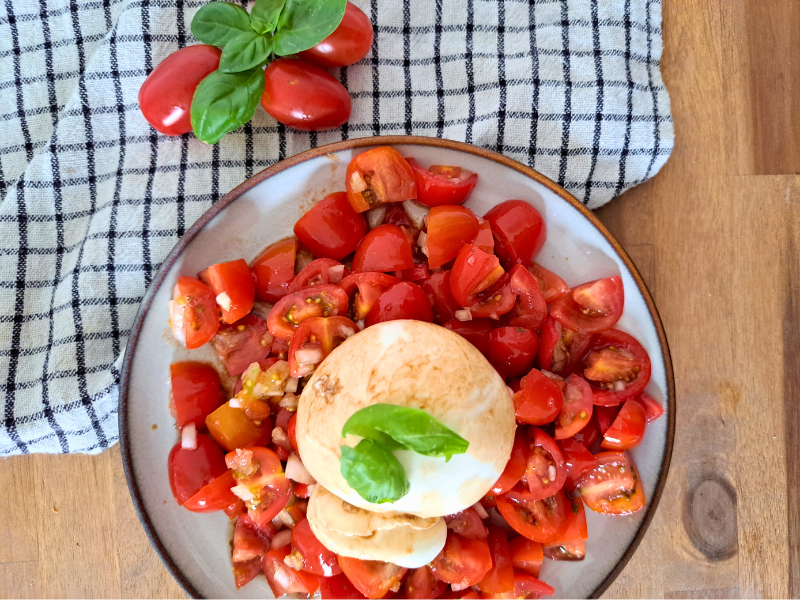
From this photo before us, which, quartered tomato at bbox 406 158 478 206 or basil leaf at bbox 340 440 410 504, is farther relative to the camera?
quartered tomato at bbox 406 158 478 206

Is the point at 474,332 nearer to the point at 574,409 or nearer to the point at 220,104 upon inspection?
the point at 574,409

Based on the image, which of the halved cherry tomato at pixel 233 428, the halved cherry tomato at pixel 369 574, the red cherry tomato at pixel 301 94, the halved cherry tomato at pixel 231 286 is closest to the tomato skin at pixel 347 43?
the red cherry tomato at pixel 301 94

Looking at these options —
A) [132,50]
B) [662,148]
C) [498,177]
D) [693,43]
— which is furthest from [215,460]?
[693,43]

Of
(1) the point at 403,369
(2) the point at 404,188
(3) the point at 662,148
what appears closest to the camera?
(1) the point at 403,369

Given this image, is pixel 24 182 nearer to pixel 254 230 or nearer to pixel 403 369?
pixel 254 230

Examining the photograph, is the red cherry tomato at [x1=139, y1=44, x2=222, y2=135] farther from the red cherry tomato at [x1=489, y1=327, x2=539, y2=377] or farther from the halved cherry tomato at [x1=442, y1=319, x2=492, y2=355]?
the red cherry tomato at [x1=489, y1=327, x2=539, y2=377]

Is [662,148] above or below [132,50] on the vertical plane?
below

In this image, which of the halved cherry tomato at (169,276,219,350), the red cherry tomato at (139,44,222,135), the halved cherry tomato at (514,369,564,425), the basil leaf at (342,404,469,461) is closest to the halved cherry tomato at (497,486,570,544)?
the halved cherry tomato at (514,369,564,425)
